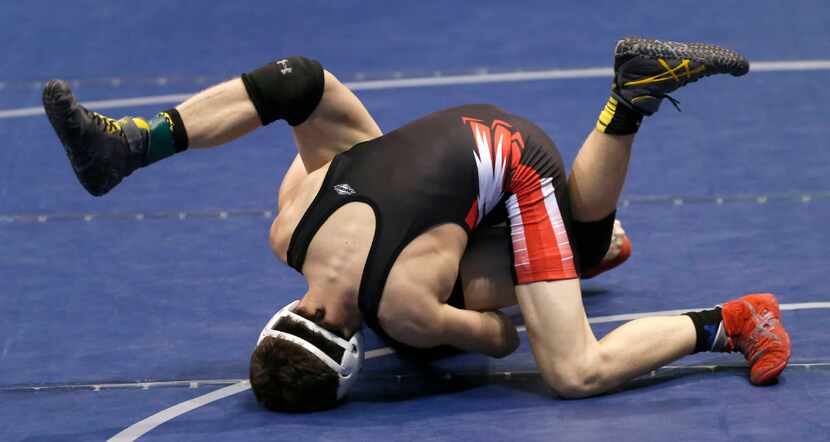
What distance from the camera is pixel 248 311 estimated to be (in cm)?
530

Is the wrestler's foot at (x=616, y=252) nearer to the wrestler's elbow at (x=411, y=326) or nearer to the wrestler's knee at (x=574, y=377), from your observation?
the wrestler's knee at (x=574, y=377)

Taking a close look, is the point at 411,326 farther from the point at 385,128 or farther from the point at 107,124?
the point at 385,128

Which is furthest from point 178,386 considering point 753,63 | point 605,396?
point 753,63

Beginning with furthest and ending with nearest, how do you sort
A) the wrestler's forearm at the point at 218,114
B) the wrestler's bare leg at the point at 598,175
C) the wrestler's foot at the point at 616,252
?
the wrestler's foot at the point at 616,252, the wrestler's bare leg at the point at 598,175, the wrestler's forearm at the point at 218,114

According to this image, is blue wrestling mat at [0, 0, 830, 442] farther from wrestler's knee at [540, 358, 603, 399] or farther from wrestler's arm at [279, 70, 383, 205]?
wrestler's arm at [279, 70, 383, 205]

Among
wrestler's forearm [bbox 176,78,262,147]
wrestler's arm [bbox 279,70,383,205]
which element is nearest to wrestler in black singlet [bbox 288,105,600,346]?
wrestler's arm [bbox 279,70,383,205]

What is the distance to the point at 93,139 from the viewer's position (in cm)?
434

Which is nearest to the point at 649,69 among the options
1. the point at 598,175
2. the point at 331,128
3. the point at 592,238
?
the point at 598,175

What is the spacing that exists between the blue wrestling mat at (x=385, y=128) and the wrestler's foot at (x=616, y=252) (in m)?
0.11

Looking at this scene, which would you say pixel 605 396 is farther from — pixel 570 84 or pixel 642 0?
pixel 642 0

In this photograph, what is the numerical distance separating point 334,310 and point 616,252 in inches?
49.1

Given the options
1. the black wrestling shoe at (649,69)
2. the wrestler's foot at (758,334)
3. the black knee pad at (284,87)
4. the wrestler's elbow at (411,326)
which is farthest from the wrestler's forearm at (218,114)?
the wrestler's foot at (758,334)

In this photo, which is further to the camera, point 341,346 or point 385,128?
point 385,128

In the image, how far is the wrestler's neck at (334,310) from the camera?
4488 mm
